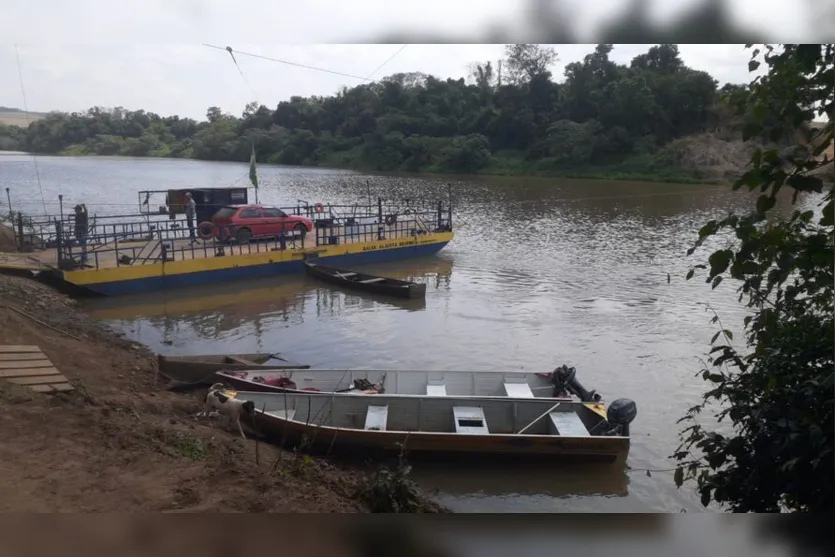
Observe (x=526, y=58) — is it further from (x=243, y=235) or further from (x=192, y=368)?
(x=243, y=235)

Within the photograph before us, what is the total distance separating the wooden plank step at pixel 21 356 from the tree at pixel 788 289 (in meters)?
6.43

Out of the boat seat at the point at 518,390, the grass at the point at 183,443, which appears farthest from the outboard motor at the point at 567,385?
the grass at the point at 183,443

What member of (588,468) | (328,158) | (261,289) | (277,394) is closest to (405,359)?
(277,394)

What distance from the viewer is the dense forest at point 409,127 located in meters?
10.9

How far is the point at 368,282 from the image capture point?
16453 mm

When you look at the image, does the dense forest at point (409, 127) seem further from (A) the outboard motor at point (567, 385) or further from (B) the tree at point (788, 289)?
(B) the tree at point (788, 289)

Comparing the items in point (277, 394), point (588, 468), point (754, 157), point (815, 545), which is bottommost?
point (588, 468)

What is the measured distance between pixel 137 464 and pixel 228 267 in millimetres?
12590

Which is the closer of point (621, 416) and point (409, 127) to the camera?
point (621, 416)

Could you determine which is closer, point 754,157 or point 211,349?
point 754,157

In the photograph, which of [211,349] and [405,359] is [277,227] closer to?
[211,349]

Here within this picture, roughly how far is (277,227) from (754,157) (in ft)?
58.8

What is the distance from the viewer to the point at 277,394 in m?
8.23

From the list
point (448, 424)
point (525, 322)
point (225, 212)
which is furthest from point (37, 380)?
point (225, 212)
